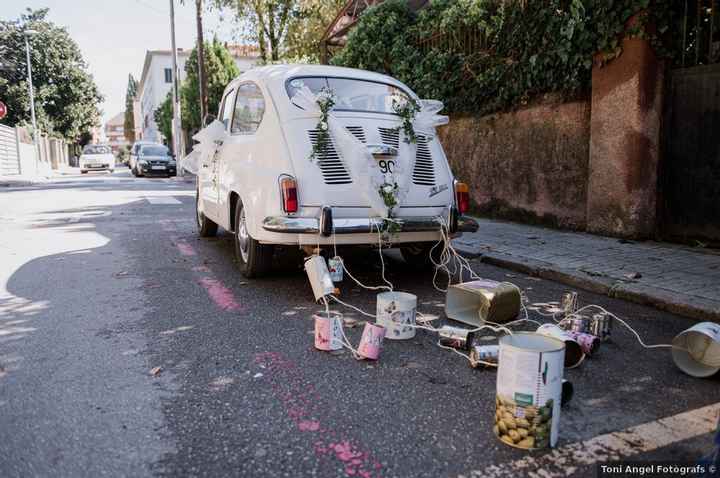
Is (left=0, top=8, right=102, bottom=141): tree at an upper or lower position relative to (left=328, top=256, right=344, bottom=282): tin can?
upper

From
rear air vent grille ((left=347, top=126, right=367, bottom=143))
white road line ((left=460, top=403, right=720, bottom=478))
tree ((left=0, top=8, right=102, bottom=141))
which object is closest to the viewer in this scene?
white road line ((left=460, top=403, right=720, bottom=478))

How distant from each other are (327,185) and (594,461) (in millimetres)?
3042

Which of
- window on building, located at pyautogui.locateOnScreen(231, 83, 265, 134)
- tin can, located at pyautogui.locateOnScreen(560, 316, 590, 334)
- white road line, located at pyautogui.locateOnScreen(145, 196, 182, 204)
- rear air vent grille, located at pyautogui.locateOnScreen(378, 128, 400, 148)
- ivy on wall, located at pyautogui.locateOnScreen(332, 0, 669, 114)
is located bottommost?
tin can, located at pyautogui.locateOnScreen(560, 316, 590, 334)

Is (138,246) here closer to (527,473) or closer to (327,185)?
(327,185)

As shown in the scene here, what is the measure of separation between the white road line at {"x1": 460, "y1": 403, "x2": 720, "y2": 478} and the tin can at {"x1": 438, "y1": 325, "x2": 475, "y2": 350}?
1.15 meters

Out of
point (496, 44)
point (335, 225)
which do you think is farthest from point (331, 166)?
point (496, 44)

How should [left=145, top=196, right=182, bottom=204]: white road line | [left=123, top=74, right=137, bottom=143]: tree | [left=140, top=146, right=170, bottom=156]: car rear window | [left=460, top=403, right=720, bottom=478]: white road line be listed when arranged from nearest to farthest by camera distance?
[left=460, top=403, right=720, bottom=478]: white road line < [left=145, top=196, right=182, bottom=204]: white road line < [left=140, top=146, right=170, bottom=156]: car rear window < [left=123, top=74, right=137, bottom=143]: tree

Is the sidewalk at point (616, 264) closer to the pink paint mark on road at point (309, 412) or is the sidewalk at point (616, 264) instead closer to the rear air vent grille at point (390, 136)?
the rear air vent grille at point (390, 136)

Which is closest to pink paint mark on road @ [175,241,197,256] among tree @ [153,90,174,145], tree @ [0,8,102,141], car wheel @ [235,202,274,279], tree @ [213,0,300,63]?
car wheel @ [235,202,274,279]

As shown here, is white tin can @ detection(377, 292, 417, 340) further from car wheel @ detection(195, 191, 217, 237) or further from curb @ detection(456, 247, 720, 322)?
car wheel @ detection(195, 191, 217, 237)

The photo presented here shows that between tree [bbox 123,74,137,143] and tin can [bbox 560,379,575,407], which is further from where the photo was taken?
tree [bbox 123,74,137,143]

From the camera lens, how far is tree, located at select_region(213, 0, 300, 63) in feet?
73.3

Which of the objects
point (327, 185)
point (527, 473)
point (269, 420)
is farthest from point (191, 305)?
point (527, 473)

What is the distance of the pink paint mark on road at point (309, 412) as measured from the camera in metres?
2.25
